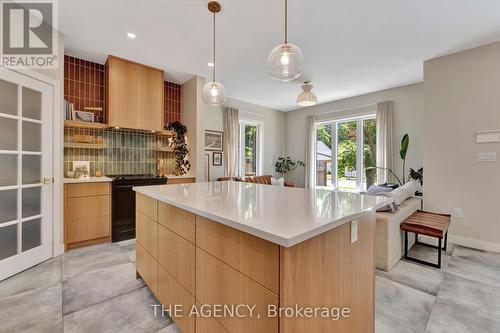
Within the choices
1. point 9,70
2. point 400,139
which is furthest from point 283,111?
point 9,70

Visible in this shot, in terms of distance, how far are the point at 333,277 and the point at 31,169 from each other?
322 cm

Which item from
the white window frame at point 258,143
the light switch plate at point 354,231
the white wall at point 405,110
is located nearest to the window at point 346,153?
the white wall at point 405,110

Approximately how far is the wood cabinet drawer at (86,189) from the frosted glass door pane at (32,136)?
1.99ft

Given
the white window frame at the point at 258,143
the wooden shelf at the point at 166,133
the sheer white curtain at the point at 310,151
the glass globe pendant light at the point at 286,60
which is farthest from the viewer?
the sheer white curtain at the point at 310,151

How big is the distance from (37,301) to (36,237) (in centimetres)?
100

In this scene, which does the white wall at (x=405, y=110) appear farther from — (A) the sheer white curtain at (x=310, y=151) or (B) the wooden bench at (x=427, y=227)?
(B) the wooden bench at (x=427, y=227)

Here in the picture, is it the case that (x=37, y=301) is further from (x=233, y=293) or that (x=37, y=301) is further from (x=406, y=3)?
(x=406, y=3)

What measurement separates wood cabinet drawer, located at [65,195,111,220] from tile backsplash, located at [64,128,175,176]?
595 mm

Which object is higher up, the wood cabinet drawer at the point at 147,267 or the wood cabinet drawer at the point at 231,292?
the wood cabinet drawer at the point at 231,292

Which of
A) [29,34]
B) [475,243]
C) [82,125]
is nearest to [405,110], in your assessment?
[475,243]

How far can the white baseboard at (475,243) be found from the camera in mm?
2954

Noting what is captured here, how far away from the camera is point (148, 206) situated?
1973 mm

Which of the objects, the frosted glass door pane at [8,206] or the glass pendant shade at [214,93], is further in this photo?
the glass pendant shade at [214,93]

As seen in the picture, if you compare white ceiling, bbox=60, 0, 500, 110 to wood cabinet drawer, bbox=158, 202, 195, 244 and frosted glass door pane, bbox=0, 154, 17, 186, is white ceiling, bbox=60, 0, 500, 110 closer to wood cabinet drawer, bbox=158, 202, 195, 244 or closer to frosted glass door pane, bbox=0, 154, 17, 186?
frosted glass door pane, bbox=0, 154, 17, 186
